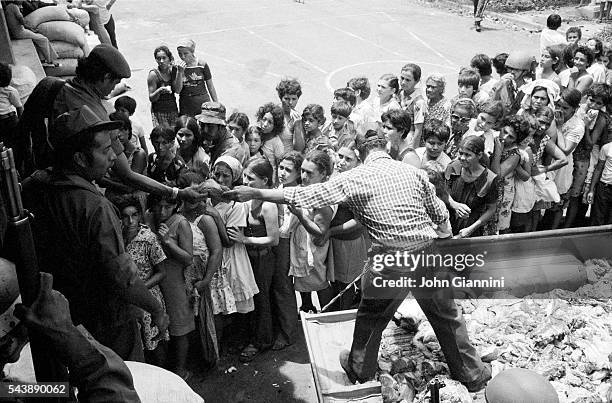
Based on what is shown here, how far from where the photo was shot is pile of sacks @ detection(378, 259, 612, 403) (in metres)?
4.24

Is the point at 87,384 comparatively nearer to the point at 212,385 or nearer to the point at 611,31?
the point at 212,385

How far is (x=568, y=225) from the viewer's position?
22.5 feet

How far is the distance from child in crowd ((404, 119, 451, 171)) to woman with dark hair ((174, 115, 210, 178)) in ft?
6.25

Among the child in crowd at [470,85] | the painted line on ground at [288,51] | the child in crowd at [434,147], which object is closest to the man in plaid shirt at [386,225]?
the child in crowd at [434,147]

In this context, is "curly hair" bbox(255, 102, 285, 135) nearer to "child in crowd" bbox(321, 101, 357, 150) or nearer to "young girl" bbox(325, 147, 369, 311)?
"child in crowd" bbox(321, 101, 357, 150)

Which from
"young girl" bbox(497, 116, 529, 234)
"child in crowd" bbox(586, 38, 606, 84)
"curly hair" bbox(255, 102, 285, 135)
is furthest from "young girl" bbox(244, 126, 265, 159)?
"child in crowd" bbox(586, 38, 606, 84)

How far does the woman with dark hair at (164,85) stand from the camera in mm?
7840

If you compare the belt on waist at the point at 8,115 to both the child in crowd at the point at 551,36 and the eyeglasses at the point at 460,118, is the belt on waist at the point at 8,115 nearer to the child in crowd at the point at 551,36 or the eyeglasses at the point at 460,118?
the eyeglasses at the point at 460,118

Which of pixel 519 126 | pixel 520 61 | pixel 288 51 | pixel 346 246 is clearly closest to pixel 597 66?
pixel 520 61

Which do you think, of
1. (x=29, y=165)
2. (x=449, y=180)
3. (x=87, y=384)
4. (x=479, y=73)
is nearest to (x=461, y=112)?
(x=449, y=180)

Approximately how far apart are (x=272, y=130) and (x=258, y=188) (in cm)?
195

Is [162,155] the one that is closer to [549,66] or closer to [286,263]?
[286,263]

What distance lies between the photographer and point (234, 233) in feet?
15.9

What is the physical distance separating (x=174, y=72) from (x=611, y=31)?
12620 mm
